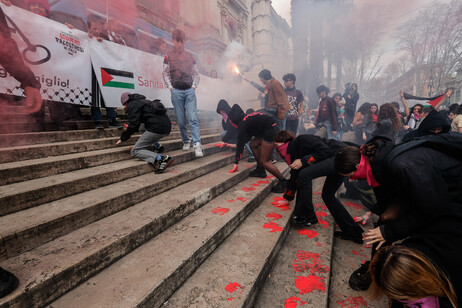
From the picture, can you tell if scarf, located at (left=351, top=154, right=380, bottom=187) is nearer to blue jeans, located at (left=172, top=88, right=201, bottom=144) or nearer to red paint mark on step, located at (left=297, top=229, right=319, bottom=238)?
red paint mark on step, located at (left=297, top=229, right=319, bottom=238)

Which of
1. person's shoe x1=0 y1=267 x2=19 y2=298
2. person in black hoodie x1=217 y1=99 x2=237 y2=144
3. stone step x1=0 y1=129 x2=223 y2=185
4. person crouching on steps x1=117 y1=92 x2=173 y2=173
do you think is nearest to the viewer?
person's shoe x1=0 y1=267 x2=19 y2=298

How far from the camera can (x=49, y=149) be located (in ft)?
9.38

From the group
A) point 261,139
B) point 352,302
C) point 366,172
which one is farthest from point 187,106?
point 352,302

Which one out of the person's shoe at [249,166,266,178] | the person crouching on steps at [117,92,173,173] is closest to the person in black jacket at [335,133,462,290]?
the person's shoe at [249,166,266,178]

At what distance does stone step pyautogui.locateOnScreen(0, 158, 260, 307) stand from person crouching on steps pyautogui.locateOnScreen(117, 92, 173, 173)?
572 millimetres

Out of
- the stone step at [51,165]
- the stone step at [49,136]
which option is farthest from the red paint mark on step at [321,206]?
the stone step at [49,136]

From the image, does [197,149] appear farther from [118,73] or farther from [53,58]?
[53,58]

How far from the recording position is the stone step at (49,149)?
2.49 m

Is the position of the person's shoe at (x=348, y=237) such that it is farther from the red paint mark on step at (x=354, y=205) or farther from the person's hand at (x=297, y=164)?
the red paint mark on step at (x=354, y=205)

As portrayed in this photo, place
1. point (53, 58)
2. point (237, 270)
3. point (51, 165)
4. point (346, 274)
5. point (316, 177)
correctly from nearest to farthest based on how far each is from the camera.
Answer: point (237, 270), point (346, 274), point (51, 165), point (316, 177), point (53, 58)

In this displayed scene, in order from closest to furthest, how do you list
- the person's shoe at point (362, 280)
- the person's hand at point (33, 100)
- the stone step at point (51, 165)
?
the person's shoe at point (362, 280) < the stone step at point (51, 165) < the person's hand at point (33, 100)

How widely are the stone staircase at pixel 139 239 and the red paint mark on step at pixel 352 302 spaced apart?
23 millimetres

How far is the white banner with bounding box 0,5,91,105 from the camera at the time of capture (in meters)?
3.26

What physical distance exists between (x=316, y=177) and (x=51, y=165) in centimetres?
342
